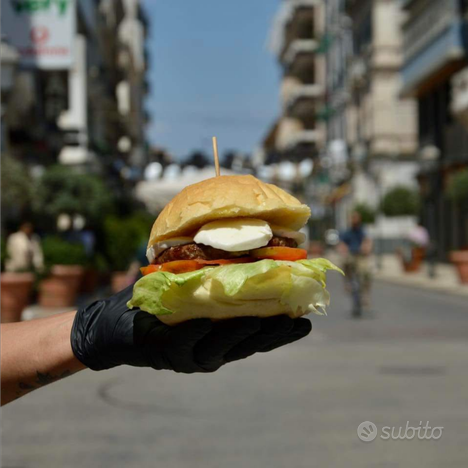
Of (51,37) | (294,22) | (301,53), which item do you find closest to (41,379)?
(51,37)

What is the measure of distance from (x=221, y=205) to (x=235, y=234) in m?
0.11

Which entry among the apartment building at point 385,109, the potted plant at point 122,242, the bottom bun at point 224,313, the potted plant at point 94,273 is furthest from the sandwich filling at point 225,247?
the apartment building at point 385,109

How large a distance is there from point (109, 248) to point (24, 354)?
910 inches

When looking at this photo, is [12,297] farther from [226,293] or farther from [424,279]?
[424,279]

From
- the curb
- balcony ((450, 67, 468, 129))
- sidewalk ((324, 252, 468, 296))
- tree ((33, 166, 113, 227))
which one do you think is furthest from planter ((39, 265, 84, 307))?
balcony ((450, 67, 468, 129))

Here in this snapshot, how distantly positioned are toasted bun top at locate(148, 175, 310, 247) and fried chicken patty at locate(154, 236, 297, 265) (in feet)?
0.17

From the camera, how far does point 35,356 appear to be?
9.96ft

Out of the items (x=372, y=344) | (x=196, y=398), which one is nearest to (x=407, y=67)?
(x=372, y=344)

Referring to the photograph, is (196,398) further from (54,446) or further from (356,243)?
(356,243)

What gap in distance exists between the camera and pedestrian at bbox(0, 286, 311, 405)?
2713 millimetres

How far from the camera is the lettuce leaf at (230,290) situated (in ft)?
9.21

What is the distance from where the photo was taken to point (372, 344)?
13.5 m

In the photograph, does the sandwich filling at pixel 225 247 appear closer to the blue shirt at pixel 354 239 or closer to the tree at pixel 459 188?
the blue shirt at pixel 354 239

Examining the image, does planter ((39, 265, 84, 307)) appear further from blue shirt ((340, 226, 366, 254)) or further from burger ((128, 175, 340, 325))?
burger ((128, 175, 340, 325))
